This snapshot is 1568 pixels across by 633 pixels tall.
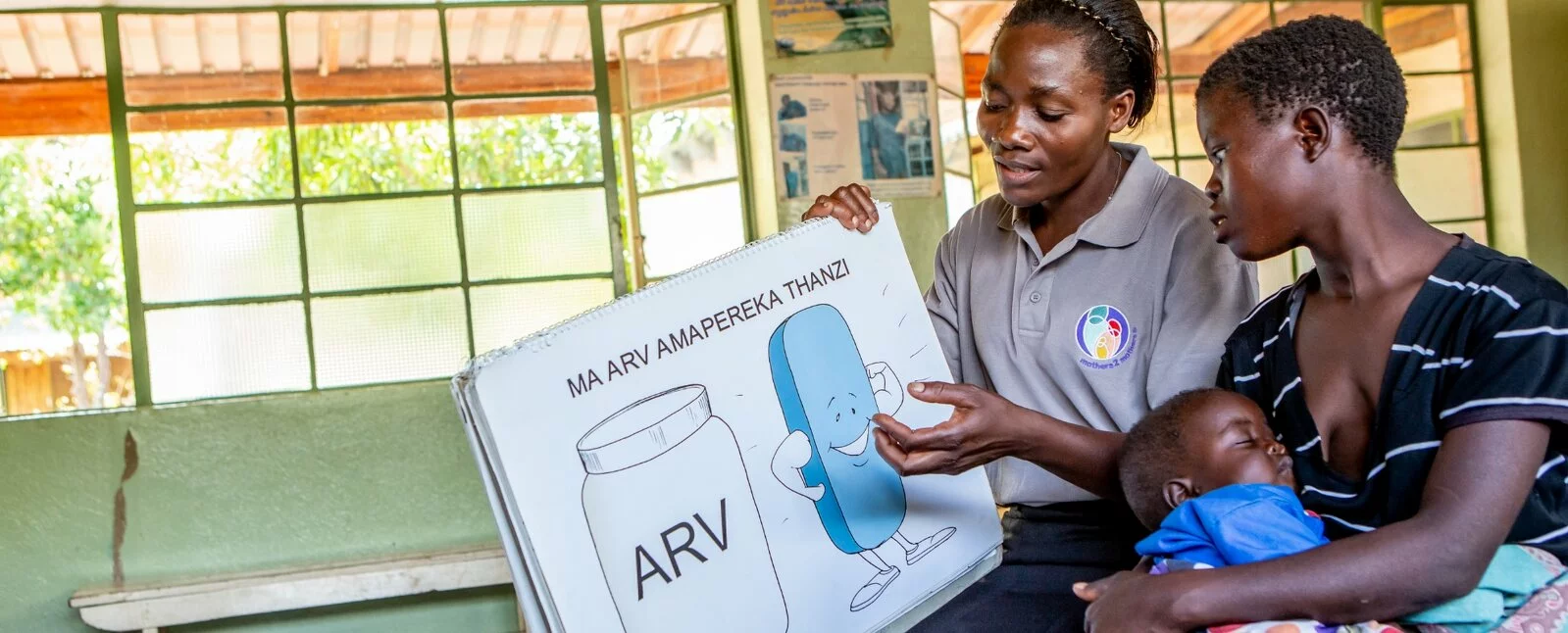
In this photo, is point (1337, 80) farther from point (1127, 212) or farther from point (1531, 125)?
point (1531, 125)

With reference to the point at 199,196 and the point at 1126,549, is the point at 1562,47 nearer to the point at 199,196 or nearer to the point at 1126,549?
the point at 1126,549

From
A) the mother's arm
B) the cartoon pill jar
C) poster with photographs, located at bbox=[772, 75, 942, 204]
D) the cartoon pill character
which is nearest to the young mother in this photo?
the mother's arm

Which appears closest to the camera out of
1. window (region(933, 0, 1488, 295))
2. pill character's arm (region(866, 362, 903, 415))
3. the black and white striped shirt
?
the black and white striped shirt

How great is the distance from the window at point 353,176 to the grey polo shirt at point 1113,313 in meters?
2.28

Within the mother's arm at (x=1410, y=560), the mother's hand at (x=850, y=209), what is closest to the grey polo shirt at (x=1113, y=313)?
the mother's hand at (x=850, y=209)

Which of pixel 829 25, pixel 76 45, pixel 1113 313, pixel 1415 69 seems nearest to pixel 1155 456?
pixel 1113 313

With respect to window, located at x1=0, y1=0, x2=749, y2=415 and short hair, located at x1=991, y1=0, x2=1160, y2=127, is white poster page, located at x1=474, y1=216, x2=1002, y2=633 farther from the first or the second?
window, located at x1=0, y1=0, x2=749, y2=415

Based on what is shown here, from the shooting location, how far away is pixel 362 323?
374 cm

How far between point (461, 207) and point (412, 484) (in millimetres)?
868

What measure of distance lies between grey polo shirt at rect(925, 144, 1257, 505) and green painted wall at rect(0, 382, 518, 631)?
237 centimetres

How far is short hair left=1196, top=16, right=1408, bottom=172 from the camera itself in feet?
4.28

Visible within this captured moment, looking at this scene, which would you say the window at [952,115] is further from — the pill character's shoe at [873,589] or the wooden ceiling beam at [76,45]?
the pill character's shoe at [873,589]

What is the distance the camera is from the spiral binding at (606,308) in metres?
1.15

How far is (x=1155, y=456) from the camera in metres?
1.45
